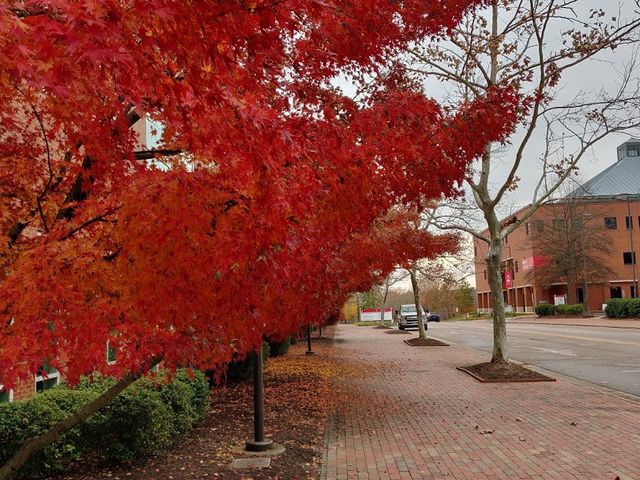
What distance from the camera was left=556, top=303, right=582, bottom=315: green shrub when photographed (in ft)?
175

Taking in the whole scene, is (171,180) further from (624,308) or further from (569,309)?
(569,309)

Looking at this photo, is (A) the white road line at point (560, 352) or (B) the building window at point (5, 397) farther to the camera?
(A) the white road line at point (560, 352)

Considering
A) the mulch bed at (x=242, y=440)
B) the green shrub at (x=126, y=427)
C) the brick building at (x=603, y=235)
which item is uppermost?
the brick building at (x=603, y=235)

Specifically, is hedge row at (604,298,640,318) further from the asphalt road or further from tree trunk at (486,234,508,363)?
tree trunk at (486,234,508,363)

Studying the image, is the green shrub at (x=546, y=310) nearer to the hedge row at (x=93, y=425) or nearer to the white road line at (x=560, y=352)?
the white road line at (x=560, y=352)

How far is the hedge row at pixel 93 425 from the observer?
20.4 ft

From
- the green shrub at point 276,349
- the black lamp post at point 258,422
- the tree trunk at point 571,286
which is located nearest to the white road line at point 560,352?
the green shrub at point 276,349

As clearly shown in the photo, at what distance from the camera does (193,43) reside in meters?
2.48

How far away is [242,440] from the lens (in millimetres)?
8242

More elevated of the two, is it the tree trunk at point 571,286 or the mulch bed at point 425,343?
the tree trunk at point 571,286

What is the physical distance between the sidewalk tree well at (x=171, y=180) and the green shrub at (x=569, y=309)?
52922 millimetres

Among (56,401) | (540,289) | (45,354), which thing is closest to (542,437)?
(56,401)

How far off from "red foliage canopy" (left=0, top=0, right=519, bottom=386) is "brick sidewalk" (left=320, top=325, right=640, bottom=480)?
299 centimetres

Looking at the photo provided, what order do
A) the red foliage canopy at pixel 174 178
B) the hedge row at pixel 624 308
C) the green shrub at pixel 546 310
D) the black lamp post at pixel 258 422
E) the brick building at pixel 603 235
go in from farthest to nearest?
1. the brick building at pixel 603 235
2. the green shrub at pixel 546 310
3. the hedge row at pixel 624 308
4. the black lamp post at pixel 258 422
5. the red foliage canopy at pixel 174 178
